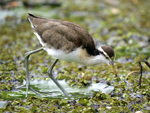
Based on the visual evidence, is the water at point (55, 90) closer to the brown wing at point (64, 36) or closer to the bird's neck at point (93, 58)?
the bird's neck at point (93, 58)

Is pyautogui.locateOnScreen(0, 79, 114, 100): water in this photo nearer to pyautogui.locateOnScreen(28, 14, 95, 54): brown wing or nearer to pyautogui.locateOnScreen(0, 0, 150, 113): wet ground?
pyautogui.locateOnScreen(0, 0, 150, 113): wet ground

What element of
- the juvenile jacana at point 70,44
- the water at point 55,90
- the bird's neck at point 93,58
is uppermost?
the juvenile jacana at point 70,44

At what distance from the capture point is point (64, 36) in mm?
5234

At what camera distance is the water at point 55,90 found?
17.8ft

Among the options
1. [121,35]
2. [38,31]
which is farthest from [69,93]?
[121,35]

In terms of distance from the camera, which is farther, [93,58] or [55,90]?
[55,90]

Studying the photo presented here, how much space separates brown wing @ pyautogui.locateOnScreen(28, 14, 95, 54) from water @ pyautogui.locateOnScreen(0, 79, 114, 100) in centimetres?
93

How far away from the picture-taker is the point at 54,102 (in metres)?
4.97

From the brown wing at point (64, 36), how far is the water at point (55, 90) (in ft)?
3.04

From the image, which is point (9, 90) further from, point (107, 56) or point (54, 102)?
point (107, 56)

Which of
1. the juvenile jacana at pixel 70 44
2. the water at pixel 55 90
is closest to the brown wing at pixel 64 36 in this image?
the juvenile jacana at pixel 70 44

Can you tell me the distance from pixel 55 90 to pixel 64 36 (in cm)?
133

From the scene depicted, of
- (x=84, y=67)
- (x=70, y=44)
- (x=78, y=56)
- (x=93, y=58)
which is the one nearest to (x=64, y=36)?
(x=70, y=44)

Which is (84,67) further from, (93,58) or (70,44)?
(70,44)
